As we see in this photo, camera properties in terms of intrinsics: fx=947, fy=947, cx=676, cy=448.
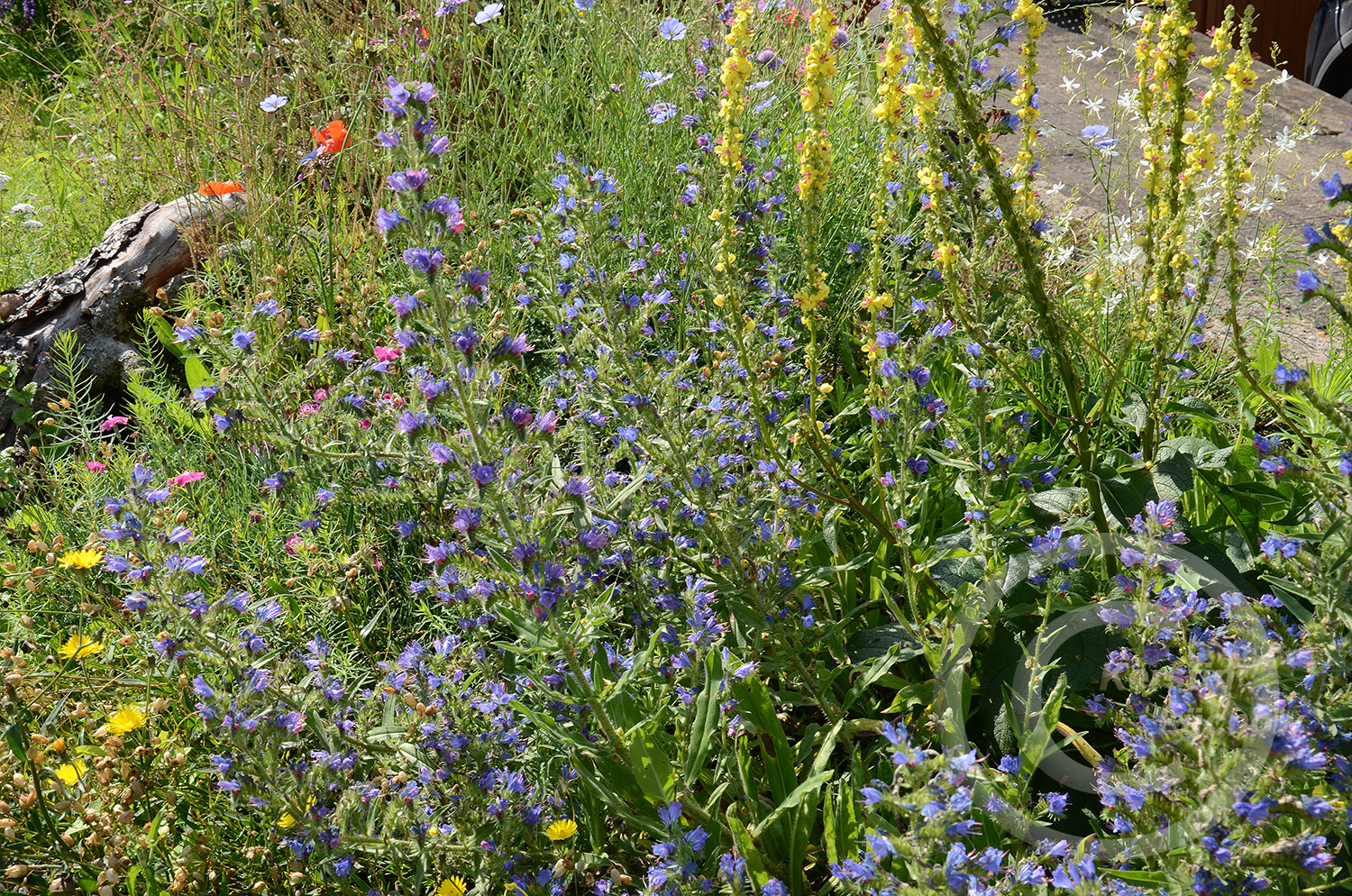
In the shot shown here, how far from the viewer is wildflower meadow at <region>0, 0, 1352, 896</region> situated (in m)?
1.57

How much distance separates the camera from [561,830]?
1.83 meters

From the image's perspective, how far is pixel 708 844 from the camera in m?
1.93

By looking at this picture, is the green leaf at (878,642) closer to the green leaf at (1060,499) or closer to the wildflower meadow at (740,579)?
the wildflower meadow at (740,579)

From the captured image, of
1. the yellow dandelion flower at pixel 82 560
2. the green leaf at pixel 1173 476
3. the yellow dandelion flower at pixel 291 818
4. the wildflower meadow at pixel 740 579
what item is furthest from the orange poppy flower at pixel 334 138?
the green leaf at pixel 1173 476

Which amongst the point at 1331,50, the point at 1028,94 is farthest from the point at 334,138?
the point at 1331,50

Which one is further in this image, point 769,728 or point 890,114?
point 890,114

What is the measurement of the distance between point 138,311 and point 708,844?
3550 mm

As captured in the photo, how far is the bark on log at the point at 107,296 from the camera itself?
3.90m

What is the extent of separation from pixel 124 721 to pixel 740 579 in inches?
57.3

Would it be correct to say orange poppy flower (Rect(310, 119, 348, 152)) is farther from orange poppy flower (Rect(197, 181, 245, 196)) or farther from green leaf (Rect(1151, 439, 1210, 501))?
green leaf (Rect(1151, 439, 1210, 501))

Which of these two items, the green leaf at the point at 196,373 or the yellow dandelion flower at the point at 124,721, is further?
the green leaf at the point at 196,373

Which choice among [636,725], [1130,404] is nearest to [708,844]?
[636,725]

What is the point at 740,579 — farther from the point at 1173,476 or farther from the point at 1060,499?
the point at 1173,476

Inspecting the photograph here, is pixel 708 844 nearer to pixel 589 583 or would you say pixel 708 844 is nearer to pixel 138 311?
pixel 589 583
